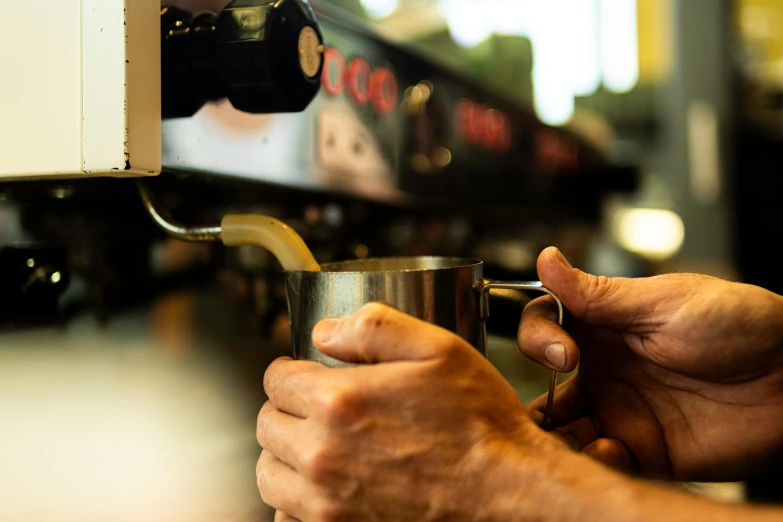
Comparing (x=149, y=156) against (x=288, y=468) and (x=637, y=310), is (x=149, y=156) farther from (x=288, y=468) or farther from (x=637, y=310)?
(x=637, y=310)

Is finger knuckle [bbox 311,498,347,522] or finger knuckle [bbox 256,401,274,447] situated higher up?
finger knuckle [bbox 256,401,274,447]

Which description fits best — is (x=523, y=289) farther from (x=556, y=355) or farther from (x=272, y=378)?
(x=272, y=378)

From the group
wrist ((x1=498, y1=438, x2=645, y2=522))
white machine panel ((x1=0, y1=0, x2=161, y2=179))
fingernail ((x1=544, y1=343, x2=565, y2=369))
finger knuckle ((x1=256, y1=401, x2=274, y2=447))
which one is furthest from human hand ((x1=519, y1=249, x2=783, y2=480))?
white machine panel ((x1=0, y1=0, x2=161, y2=179))

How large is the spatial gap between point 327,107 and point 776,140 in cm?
300

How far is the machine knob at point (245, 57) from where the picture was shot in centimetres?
54

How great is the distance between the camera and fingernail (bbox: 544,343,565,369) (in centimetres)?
52

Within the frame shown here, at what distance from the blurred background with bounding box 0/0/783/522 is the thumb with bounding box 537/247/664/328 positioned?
0.16m

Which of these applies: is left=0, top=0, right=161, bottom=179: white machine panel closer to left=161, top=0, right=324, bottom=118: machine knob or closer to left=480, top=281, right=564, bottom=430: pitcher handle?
left=161, top=0, right=324, bottom=118: machine knob

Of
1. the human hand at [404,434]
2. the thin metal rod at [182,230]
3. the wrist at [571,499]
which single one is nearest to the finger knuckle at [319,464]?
the human hand at [404,434]

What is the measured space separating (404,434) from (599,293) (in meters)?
0.23

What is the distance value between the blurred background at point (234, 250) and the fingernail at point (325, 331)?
0.18 m

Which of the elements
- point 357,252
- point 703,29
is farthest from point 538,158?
point 703,29

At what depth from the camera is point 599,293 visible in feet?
1.84

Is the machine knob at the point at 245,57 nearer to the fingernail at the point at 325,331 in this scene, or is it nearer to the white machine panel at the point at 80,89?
the white machine panel at the point at 80,89
